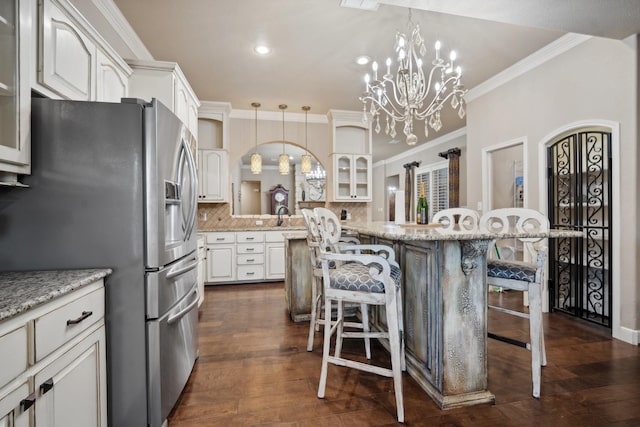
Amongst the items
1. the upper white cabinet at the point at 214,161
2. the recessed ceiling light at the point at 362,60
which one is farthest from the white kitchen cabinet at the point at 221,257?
the recessed ceiling light at the point at 362,60

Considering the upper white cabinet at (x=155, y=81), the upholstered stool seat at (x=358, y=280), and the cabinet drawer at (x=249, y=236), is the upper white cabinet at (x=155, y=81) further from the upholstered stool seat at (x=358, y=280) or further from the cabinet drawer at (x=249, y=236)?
the cabinet drawer at (x=249, y=236)

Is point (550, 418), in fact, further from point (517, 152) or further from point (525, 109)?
point (517, 152)

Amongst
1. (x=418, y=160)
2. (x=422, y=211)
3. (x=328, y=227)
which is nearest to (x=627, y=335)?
(x=422, y=211)

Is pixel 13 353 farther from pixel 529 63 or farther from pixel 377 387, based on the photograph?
pixel 529 63

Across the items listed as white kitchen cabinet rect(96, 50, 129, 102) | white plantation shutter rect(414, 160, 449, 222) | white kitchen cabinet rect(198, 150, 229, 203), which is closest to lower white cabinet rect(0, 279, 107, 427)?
white kitchen cabinet rect(96, 50, 129, 102)

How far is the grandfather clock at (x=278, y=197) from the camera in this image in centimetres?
702

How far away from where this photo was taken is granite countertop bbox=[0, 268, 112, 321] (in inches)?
37.1

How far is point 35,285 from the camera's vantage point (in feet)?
3.82

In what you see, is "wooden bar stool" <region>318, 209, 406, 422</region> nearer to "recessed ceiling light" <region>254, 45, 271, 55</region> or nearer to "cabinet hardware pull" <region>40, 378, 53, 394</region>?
"cabinet hardware pull" <region>40, 378, 53, 394</region>

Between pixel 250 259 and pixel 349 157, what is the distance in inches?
93.8

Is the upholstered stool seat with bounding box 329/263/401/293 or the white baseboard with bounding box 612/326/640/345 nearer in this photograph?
the upholstered stool seat with bounding box 329/263/401/293

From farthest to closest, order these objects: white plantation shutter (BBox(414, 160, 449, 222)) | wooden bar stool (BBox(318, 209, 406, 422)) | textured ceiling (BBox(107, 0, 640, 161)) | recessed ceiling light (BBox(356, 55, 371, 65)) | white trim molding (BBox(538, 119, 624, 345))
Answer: white plantation shutter (BBox(414, 160, 449, 222)) → recessed ceiling light (BBox(356, 55, 371, 65)) → white trim molding (BBox(538, 119, 624, 345)) → textured ceiling (BBox(107, 0, 640, 161)) → wooden bar stool (BBox(318, 209, 406, 422))

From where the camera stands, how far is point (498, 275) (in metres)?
2.04

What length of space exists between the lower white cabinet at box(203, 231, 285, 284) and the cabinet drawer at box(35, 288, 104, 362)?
3.42 metres
